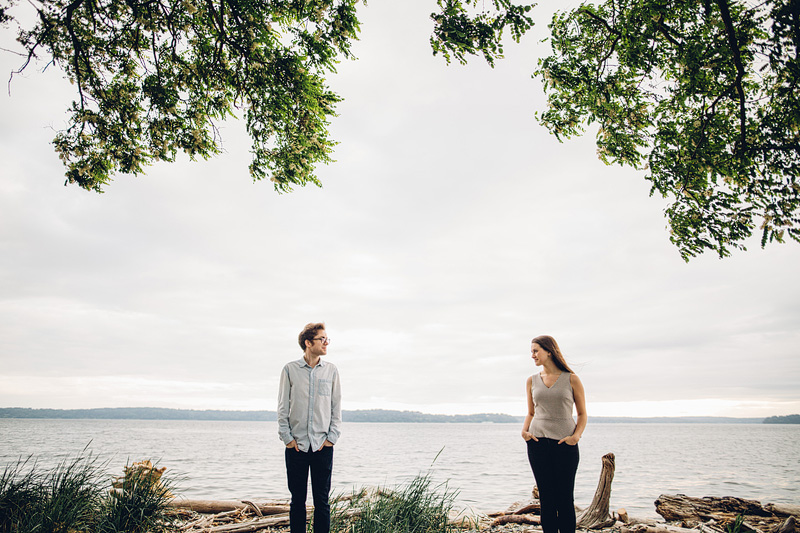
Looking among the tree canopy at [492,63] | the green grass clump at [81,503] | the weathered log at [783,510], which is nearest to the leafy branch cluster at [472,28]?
the tree canopy at [492,63]

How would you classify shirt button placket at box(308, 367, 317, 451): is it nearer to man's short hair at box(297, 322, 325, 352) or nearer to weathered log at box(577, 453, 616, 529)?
man's short hair at box(297, 322, 325, 352)

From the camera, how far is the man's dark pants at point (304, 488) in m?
4.36

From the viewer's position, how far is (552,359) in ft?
16.1

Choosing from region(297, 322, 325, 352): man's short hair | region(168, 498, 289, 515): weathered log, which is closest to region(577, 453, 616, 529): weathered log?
region(168, 498, 289, 515): weathered log

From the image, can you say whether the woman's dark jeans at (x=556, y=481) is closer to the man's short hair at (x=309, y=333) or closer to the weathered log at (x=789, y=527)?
the man's short hair at (x=309, y=333)

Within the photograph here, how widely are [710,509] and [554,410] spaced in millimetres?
5770

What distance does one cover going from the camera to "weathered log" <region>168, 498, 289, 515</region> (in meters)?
6.74

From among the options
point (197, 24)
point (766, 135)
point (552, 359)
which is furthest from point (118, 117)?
point (766, 135)

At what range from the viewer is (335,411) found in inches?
186

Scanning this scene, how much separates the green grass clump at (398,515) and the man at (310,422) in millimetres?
501

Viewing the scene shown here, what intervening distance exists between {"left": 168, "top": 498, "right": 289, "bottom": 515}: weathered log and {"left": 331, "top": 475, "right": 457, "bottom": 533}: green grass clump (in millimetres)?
1706

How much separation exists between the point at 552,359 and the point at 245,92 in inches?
198

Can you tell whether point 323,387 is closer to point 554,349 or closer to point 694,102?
point 554,349

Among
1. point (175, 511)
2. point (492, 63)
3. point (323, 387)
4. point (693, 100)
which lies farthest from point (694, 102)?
point (175, 511)
